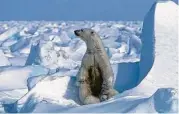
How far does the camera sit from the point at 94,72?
13.1 ft

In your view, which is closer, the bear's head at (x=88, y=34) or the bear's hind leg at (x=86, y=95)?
the bear's hind leg at (x=86, y=95)

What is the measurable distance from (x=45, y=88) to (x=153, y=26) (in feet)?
4.68

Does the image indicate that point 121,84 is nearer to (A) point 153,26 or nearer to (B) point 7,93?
(A) point 153,26

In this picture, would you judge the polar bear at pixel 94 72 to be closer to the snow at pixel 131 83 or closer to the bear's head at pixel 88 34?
the bear's head at pixel 88 34

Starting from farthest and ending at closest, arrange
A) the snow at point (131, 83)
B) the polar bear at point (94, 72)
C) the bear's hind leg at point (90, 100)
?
the polar bear at point (94, 72) → the bear's hind leg at point (90, 100) → the snow at point (131, 83)

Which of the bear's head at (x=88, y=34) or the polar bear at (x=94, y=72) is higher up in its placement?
the bear's head at (x=88, y=34)

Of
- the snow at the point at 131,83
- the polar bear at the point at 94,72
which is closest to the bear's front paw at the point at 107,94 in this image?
the polar bear at the point at 94,72

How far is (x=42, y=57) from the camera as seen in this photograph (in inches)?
356

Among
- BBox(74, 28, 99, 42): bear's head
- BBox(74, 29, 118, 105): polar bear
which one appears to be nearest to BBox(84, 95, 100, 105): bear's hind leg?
BBox(74, 29, 118, 105): polar bear

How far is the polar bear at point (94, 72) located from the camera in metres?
3.92

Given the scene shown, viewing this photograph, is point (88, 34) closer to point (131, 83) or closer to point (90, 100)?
Result: point (90, 100)

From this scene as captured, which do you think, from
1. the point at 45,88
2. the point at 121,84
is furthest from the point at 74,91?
the point at 121,84

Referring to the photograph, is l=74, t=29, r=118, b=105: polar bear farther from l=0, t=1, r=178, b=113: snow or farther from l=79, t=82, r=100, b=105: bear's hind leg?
l=0, t=1, r=178, b=113: snow

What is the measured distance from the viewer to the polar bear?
12.9 ft
